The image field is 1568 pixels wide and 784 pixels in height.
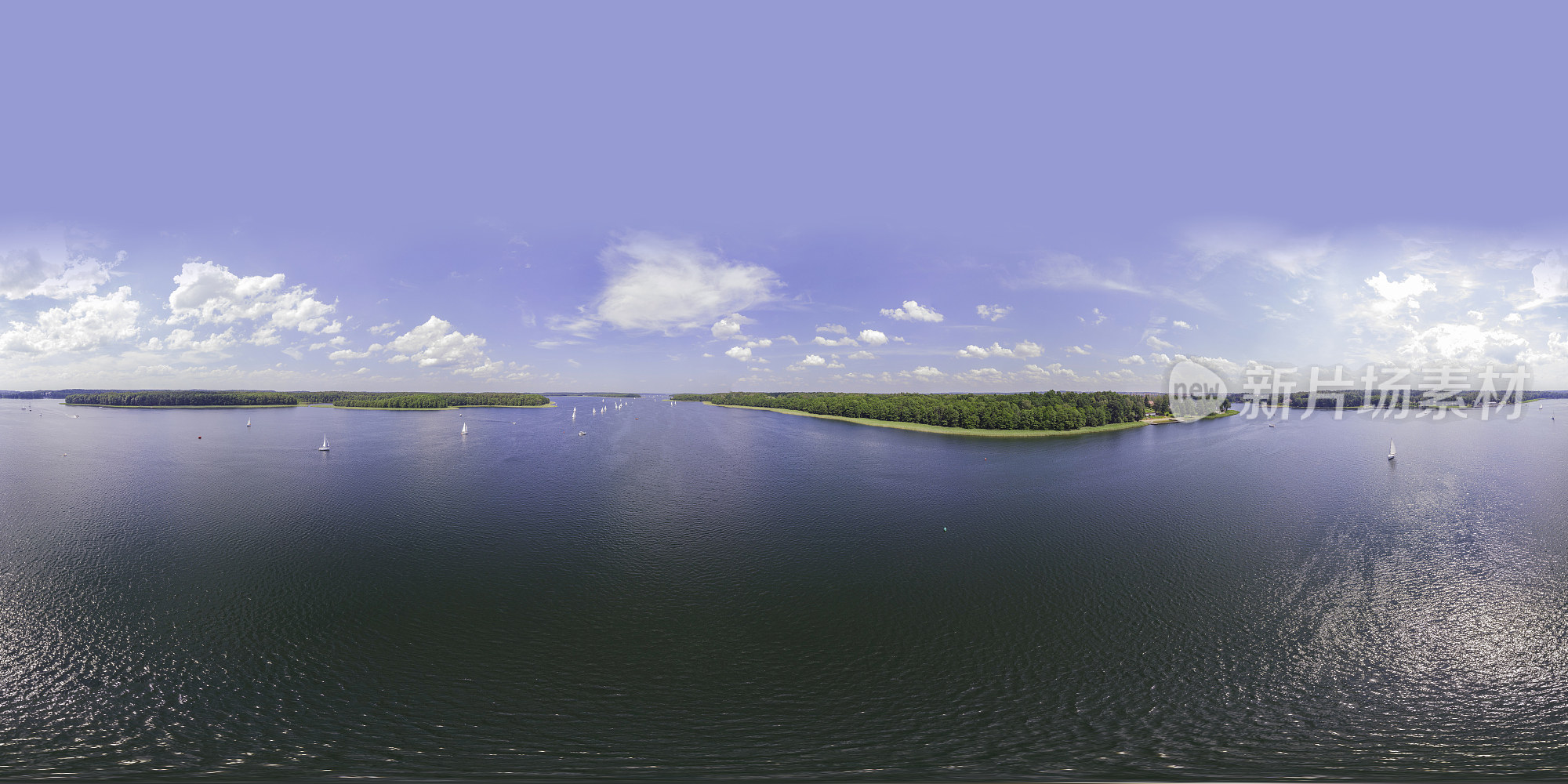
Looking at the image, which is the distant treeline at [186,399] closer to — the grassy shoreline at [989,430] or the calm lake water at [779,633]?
the calm lake water at [779,633]

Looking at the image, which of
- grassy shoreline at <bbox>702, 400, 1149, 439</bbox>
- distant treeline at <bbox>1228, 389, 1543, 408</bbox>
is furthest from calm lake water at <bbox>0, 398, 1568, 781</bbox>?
distant treeline at <bbox>1228, 389, 1543, 408</bbox>

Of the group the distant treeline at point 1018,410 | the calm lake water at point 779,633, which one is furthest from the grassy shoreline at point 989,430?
the calm lake water at point 779,633

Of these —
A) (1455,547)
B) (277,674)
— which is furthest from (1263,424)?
(277,674)

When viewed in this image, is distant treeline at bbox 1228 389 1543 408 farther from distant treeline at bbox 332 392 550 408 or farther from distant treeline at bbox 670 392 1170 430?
distant treeline at bbox 332 392 550 408

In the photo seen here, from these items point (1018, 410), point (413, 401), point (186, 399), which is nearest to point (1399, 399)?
point (1018, 410)

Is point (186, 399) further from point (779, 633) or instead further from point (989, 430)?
point (779, 633)
